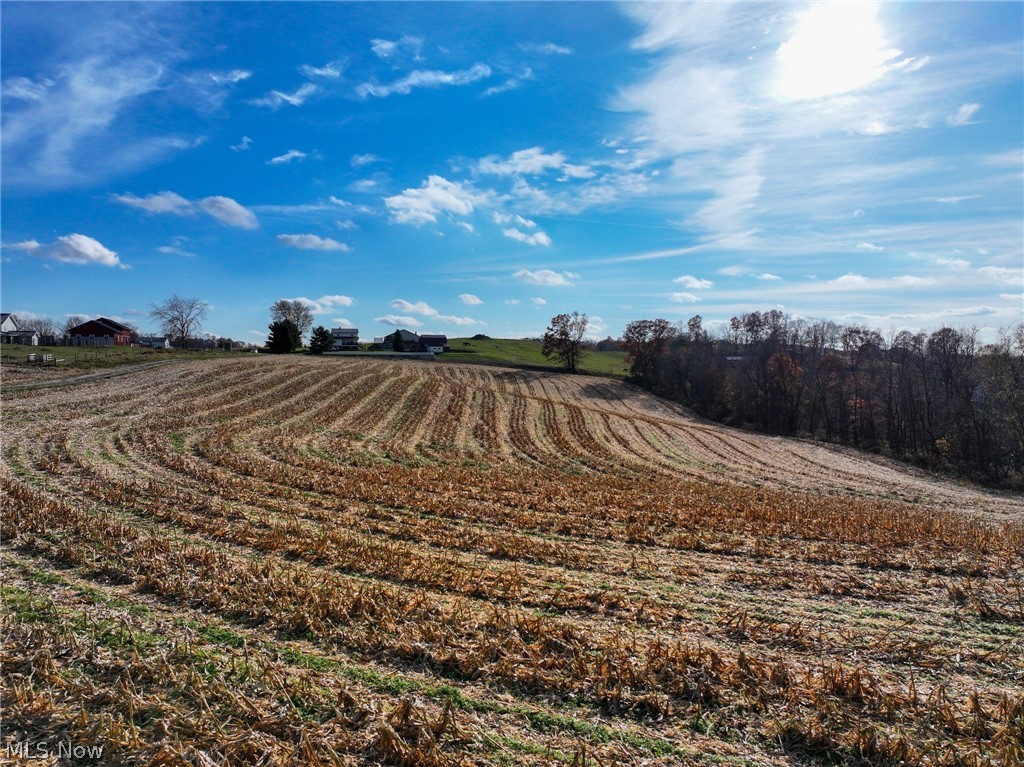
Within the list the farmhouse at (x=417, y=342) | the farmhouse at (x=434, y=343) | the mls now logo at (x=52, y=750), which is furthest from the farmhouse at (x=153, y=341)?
the mls now logo at (x=52, y=750)

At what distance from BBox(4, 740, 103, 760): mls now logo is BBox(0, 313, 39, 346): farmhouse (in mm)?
87219

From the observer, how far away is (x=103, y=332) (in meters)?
92.2

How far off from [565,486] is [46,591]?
14.4m

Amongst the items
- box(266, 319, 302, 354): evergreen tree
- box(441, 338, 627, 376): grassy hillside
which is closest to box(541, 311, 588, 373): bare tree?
box(441, 338, 627, 376): grassy hillside

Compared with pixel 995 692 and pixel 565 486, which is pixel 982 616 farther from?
pixel 565 486

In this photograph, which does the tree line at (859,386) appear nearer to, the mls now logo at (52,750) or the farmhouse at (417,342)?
the farmhouse at (417,342)

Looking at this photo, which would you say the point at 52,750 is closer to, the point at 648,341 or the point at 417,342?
the point at 648,341

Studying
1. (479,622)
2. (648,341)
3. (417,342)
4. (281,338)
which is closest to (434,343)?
(417,342)

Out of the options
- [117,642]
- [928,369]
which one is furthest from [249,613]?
[928,369]

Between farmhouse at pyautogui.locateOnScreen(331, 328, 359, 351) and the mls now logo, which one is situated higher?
farmhouse at pyautogui.locateOnScreen(331, 328, 359, 351)

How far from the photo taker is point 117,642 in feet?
20.5

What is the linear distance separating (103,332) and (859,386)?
396 ft

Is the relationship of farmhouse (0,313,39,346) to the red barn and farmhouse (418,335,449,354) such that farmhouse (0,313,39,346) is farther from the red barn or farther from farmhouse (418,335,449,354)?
farmhouse (418,335,449,354)

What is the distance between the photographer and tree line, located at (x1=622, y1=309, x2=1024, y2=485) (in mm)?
45219
